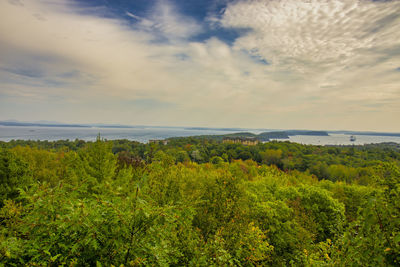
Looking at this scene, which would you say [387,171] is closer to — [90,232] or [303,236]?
[90,232]

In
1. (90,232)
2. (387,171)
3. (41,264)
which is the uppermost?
(387,171)

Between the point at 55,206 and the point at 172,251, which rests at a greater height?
the point at 55,206

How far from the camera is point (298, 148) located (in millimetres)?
102500

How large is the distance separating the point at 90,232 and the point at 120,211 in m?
0.71

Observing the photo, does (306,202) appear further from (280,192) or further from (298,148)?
(298,148)

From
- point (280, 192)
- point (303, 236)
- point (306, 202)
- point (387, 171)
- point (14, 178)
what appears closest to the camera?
point (387, 171)

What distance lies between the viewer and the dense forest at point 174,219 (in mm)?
3335

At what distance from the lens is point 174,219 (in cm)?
419

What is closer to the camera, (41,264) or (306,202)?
(41,264)

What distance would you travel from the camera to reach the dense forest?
3.33 meters

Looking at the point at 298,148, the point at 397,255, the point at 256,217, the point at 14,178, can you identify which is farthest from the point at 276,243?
the point at 298,148

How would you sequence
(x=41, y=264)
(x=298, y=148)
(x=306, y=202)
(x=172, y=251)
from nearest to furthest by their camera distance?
1. (x=41, y=264)
2. (x=172, y=251)
3. (x=306, y=202)
4. (x=298, y=148)

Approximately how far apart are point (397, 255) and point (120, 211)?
4401 millimetres

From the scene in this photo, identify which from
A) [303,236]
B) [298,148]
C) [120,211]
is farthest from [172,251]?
[298,148]
